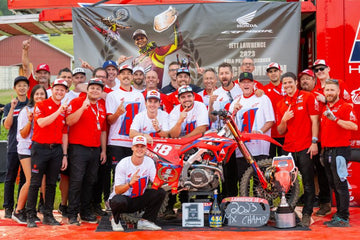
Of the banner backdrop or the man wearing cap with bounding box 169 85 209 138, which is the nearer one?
the man wearing cap with bounding box 169 85 209 138

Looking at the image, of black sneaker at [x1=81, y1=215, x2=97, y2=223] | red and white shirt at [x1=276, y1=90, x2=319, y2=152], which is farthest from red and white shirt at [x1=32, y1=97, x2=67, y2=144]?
red and white shirt at [x1=276, y1=90, x2=319, y2=152]

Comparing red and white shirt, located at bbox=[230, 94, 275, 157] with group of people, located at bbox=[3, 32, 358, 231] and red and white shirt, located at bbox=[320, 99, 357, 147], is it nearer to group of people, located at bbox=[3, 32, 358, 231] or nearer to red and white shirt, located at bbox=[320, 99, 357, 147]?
group of people, located at bbox=[3, 32, 358, 231]

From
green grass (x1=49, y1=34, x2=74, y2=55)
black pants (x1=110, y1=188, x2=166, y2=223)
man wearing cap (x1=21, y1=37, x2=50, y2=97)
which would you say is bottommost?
black pants (x1=110, y1=188, x2=166, y2=223)

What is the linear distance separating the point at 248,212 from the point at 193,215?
0.62 meters

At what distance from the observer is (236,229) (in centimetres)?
569

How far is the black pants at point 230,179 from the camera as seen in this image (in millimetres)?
6676

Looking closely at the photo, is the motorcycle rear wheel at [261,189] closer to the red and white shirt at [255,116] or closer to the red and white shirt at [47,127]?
the red and white shirt at [255,116]

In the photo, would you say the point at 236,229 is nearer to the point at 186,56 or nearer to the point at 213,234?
the point at 213,234

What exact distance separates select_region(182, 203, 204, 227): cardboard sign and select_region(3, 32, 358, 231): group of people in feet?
A: 1.06

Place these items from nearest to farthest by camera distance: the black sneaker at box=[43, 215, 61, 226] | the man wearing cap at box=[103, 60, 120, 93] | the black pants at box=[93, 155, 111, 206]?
1. the black sneaker at box=[43, 215, 61, 226]
2. the black pants at box=[93, 155, 111, 206]
3. the man wearing cap at box=[103, 60, 120, 93]

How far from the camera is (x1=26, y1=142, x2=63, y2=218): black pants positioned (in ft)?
19.2

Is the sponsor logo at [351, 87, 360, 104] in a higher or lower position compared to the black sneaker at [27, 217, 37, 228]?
higher

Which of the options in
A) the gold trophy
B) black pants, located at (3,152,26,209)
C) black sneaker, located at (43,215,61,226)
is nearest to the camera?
black sneaker, located at (43,215,61,226)

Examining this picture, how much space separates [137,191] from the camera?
5.72 m
